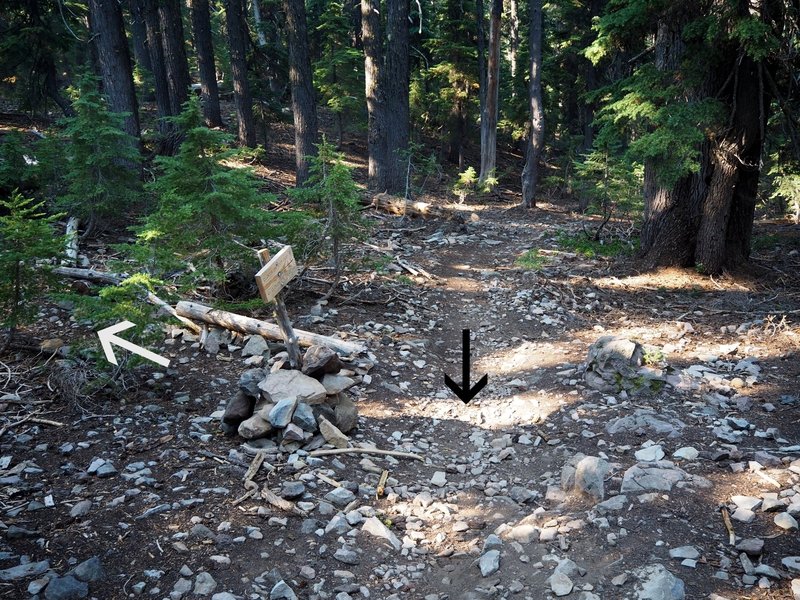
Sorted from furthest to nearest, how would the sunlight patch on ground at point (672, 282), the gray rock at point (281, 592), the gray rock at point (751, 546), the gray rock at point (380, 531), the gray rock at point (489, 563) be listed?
the sunlight patch on ground at point (672, 282) → the gray rock at point (380, 531) → the gray rock at point (489, 563) → the gray rock at point (751, 546) → the gray rock at point (281, 592)

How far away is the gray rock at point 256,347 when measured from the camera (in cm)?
736

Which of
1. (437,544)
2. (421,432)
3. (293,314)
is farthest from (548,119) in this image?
(437,544)

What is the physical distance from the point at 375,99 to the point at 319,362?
42.5 ft

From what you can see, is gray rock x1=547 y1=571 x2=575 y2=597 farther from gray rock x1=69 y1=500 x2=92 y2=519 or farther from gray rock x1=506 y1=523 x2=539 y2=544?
gray rock x1=69 y1=500 x2=92 y2=519

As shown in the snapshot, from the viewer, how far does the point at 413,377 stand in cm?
757

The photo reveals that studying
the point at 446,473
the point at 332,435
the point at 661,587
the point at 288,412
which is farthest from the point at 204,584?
the point at 661,587

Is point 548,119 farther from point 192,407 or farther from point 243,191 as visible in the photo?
point 192,407

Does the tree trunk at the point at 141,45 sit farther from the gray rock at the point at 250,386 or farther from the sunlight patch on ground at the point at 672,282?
the gray rock at the point at 250,386

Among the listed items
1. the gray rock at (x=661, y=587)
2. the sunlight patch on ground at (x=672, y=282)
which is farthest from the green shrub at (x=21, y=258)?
the sunlight patch on ground at (x=672, y=282)

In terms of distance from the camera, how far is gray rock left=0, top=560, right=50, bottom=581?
12.2ft

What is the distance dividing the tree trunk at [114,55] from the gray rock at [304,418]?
36.6 ft

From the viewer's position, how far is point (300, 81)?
1614cm

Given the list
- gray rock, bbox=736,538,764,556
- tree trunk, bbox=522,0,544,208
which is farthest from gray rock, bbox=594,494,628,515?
tree trunk, bbox=522,0,544,208

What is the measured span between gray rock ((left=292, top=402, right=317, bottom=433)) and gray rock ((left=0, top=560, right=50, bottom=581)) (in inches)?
93.0
